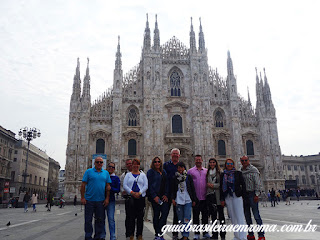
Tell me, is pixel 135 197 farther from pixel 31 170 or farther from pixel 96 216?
pixel 31 170

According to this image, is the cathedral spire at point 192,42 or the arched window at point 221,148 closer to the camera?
the arched window at point 221,148

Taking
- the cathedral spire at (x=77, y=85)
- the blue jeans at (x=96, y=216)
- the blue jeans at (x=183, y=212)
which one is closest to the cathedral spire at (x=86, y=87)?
the cathedral spire at (x=77, y=85)

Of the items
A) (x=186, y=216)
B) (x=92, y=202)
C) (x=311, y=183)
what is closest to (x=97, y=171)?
(x=92, y=202)

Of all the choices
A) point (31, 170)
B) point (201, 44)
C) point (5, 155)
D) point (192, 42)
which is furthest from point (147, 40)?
point (31, 170)

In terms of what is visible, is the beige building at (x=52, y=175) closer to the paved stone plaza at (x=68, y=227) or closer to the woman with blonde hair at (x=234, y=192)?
the paved stone plaza at (x=68, y=227)

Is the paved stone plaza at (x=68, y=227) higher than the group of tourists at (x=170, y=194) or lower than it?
lower

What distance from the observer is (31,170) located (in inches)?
2306

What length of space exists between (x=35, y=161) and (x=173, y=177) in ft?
208

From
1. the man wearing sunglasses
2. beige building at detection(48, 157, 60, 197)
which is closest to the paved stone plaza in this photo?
the man wearing sunglasses

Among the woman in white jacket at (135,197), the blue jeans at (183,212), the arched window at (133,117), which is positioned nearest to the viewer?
the woman in white jacket at (135,197)

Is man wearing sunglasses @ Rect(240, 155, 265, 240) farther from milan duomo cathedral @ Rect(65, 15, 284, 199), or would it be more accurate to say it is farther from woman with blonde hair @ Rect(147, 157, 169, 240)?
milan duomo cathedral @ Rect(65, 15, 284, 199)

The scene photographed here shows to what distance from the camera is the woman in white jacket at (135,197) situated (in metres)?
5.81

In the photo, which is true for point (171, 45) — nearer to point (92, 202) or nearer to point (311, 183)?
point (92, 202)

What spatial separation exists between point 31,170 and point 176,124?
3980cm
